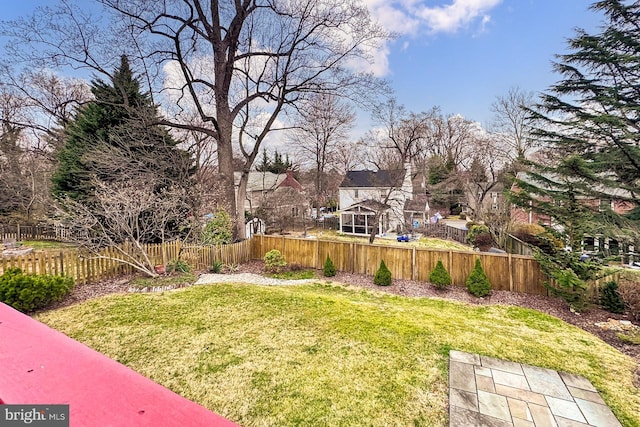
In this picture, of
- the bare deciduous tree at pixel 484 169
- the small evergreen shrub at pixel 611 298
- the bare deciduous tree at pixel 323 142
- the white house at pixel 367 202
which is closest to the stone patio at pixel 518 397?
the small evergreen shrub at pixel 611 298

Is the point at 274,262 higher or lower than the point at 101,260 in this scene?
lower

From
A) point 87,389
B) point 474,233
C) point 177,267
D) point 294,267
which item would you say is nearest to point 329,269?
point 294,267

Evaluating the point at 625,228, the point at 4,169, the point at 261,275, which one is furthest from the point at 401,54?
the point at 4,169

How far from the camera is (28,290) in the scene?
5512 millimetres

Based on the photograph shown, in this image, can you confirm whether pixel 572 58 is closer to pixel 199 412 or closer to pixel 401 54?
pixel 401 54

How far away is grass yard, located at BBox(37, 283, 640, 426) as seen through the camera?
3088 millimetres

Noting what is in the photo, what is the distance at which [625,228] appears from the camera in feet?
26.2

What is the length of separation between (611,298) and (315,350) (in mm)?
7245

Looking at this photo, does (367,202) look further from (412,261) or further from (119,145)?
(119,145)

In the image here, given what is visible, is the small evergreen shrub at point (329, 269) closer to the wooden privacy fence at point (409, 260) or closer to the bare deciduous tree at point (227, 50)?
the wooden privacy fence at point (409, 260)

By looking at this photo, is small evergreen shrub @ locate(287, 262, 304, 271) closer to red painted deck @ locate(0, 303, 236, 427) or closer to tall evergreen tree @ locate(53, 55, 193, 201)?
tall evergreen tree @ locate(53, 55, 193, 201)

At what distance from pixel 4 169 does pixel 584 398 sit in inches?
1037

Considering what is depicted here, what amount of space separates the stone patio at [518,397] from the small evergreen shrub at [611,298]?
180 inches

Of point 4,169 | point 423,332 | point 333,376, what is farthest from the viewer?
point 4,169
